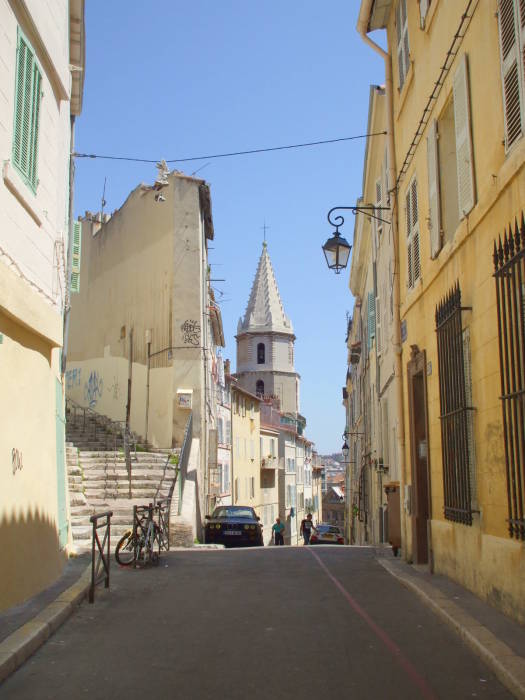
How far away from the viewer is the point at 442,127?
10.6 m

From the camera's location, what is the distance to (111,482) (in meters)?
18.8

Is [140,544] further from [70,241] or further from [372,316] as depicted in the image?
[372,316]

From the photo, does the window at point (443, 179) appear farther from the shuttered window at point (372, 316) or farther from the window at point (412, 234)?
the shuttered window at point (372, 316)

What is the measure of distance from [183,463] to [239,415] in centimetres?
2524

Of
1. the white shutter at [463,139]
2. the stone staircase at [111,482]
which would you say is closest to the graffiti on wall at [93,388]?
the stone staircase at [111,482]

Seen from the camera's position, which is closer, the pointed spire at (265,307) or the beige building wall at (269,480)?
the beige building wall at (269,480)

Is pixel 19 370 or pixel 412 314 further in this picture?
pixel 412 314

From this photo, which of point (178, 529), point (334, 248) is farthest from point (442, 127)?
point (178, 529)

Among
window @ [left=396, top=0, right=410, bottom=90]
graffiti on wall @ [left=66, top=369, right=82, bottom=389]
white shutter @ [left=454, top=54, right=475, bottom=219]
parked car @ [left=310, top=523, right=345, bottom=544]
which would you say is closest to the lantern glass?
window @ [left=396, top=0, right=410, bottom=90]

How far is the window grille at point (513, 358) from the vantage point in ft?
21.4

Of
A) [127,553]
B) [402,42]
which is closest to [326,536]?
[127,553]

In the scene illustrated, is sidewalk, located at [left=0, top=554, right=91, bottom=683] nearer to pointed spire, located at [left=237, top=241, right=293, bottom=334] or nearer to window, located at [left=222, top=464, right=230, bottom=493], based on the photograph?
window, located at [left=222, top=464, right=230, bottom=493]

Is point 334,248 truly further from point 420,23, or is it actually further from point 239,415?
point 239,415

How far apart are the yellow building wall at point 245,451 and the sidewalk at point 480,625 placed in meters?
34.3
